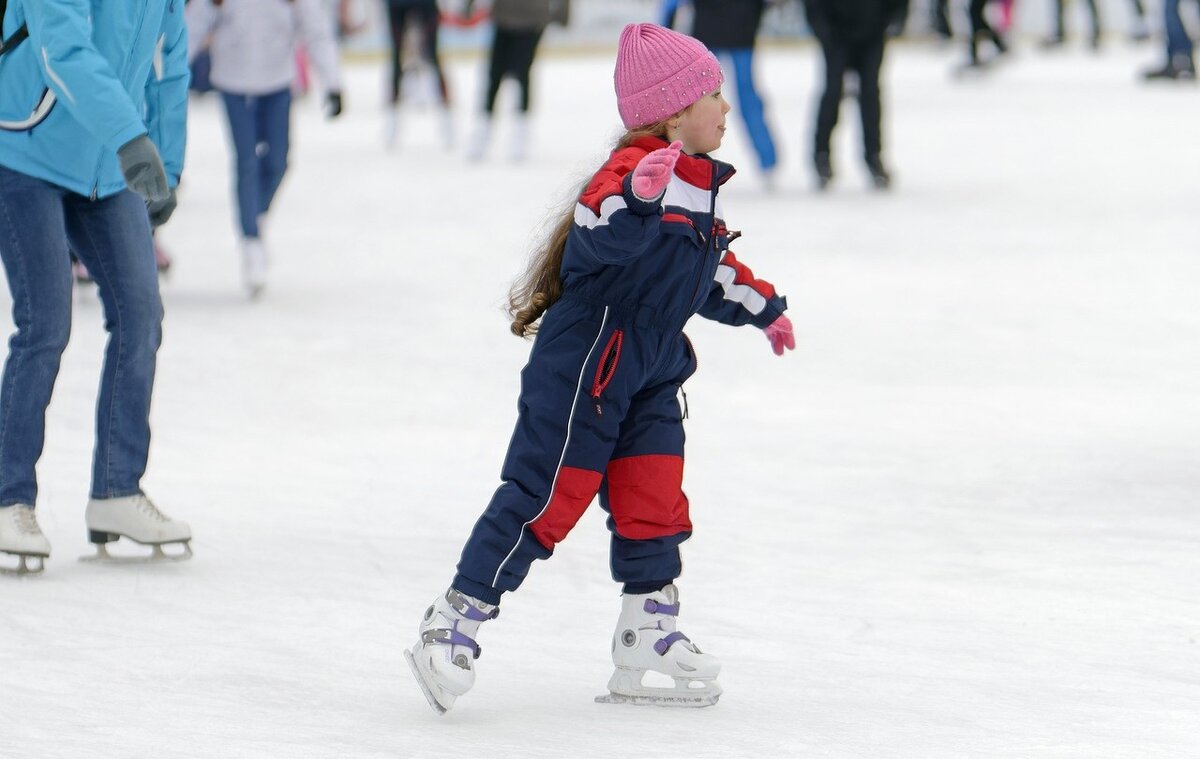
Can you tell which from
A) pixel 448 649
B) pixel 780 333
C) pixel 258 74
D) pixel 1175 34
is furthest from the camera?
pixel 1175 34

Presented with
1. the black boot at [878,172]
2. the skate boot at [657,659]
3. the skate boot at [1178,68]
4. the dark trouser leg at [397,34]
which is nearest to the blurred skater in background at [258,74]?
the black boot at [878,172]

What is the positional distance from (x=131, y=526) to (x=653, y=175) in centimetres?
182

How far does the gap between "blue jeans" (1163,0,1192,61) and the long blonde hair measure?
13.9 meters

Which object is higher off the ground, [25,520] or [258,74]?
[258,74]

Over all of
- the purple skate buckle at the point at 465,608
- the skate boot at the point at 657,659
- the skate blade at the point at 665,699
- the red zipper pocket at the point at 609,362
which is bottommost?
the skate blade at the point at 665,699

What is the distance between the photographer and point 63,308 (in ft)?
14.0

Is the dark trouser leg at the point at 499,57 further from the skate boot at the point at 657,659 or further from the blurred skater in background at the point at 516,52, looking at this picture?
the skate boot at the point at 657,659

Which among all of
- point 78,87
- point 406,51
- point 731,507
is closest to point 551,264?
point 78,87

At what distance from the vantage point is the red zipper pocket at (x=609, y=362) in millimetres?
3238

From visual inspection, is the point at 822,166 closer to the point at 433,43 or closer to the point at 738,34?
the point at 738,34

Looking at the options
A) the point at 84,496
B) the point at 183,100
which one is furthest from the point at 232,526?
the point at 183,100

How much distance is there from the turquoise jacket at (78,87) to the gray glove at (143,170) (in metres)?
0.03

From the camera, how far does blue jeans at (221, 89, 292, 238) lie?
7.97 meters

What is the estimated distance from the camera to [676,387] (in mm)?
3406
